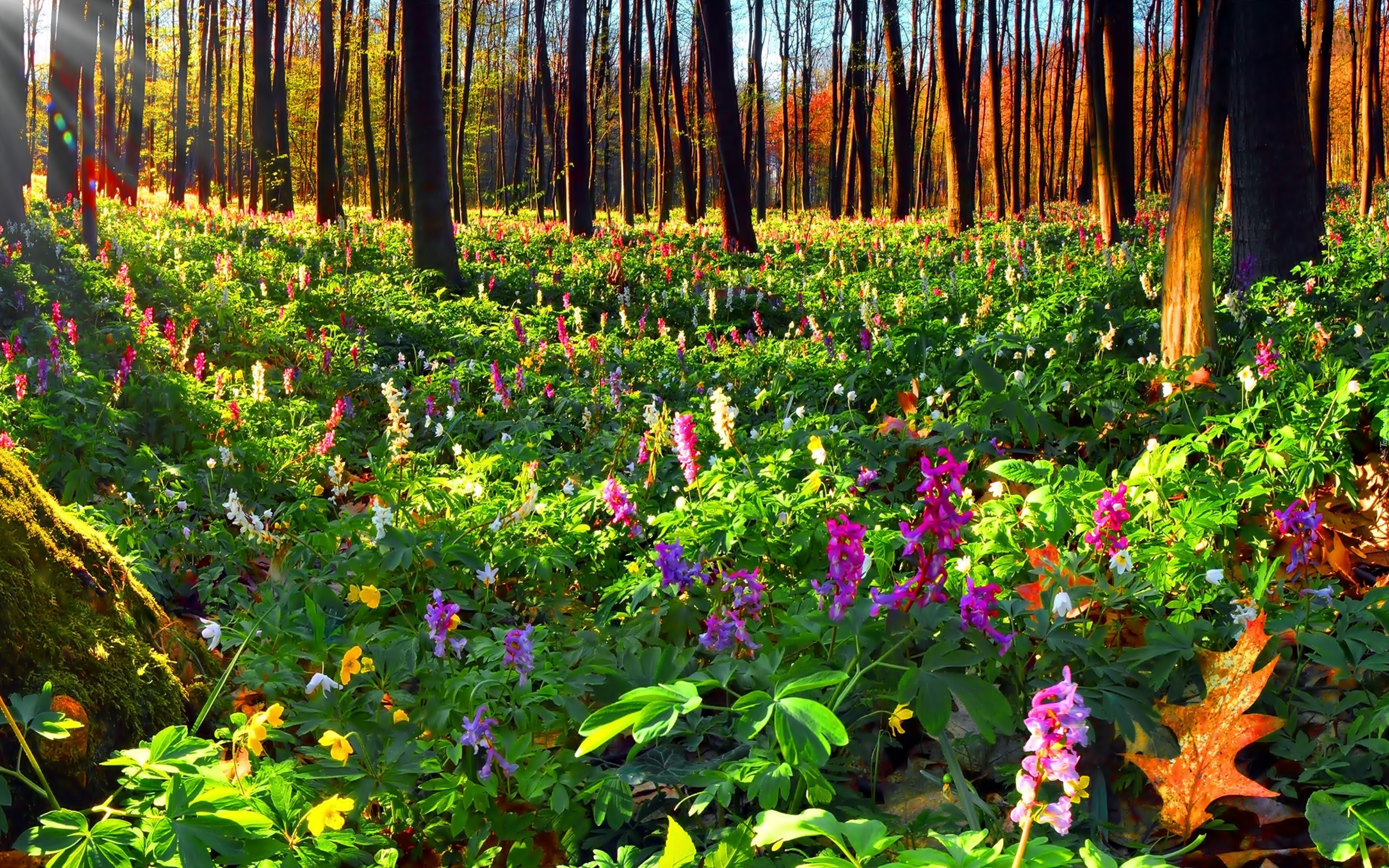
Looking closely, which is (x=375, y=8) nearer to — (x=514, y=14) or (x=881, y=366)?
(x=514, y=14)

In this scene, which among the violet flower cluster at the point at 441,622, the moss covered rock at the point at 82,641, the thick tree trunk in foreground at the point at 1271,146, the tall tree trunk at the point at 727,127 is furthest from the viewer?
the tall tree trunk at the point at 727,127

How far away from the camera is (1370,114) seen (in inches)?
720

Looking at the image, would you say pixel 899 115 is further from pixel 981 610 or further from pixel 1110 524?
pixel 981 610

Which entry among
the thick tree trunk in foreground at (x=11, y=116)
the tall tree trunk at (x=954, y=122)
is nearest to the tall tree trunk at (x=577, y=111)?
the tall tree trunk at (x=954, y=122)

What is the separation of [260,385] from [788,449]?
300cm

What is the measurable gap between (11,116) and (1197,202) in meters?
12.9

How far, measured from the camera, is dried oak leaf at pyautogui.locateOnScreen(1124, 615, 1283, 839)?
186 centimetres

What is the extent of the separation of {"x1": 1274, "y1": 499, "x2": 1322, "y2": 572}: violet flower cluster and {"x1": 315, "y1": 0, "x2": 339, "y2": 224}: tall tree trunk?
16.9 m

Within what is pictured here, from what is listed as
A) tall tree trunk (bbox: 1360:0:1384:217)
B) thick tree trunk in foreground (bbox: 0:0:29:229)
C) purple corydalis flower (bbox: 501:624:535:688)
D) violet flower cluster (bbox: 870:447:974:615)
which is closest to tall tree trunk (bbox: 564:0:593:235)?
thick tree trunk in foreground (bbox: 0:0:29:229)

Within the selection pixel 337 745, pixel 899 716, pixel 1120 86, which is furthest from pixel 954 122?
pixel 337 745

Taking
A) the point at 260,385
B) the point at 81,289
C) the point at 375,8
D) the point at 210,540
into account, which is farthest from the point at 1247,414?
the point at 375,8

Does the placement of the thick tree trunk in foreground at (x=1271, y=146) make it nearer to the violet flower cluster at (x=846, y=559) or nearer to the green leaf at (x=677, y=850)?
the violet flower cluster at (x=846, y=559)

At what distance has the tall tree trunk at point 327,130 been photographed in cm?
1705

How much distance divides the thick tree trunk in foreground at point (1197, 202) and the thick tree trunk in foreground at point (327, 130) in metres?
15.5
